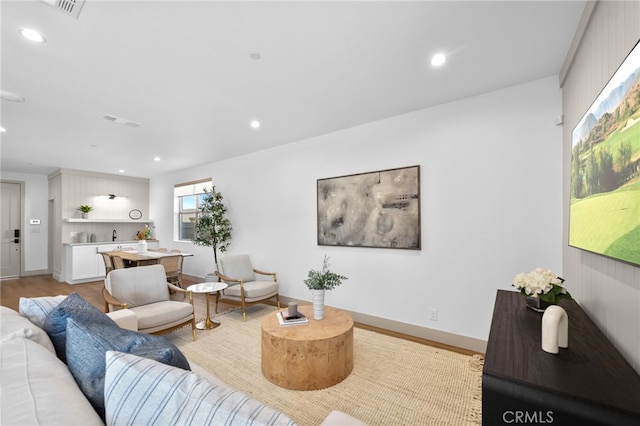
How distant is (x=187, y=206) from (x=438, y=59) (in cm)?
634

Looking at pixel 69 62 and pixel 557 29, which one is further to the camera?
pixel 69 62

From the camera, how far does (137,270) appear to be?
3.23 metres

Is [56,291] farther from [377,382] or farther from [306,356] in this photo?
[377,382]

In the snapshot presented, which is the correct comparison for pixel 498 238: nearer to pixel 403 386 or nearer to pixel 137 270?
pixel 403 386

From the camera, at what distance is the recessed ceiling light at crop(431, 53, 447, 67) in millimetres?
2199

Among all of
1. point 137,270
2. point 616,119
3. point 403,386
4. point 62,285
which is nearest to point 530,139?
point 616,119

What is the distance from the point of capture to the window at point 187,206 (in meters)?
6.45

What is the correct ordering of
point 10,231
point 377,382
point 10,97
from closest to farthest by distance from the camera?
point 377,382 → point 10,97 → point 10,231

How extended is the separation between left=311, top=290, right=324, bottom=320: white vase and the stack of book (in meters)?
0.11

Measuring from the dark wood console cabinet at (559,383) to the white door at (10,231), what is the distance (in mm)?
9726

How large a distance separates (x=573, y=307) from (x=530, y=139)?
64.3 inches

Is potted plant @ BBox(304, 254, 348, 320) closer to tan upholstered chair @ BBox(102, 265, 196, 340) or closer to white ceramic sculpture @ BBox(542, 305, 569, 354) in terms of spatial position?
tan upholstered chair @ BBox(102, 265, 196, 340)

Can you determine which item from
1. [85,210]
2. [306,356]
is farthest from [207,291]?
[85,210]

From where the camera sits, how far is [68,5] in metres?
1.64
